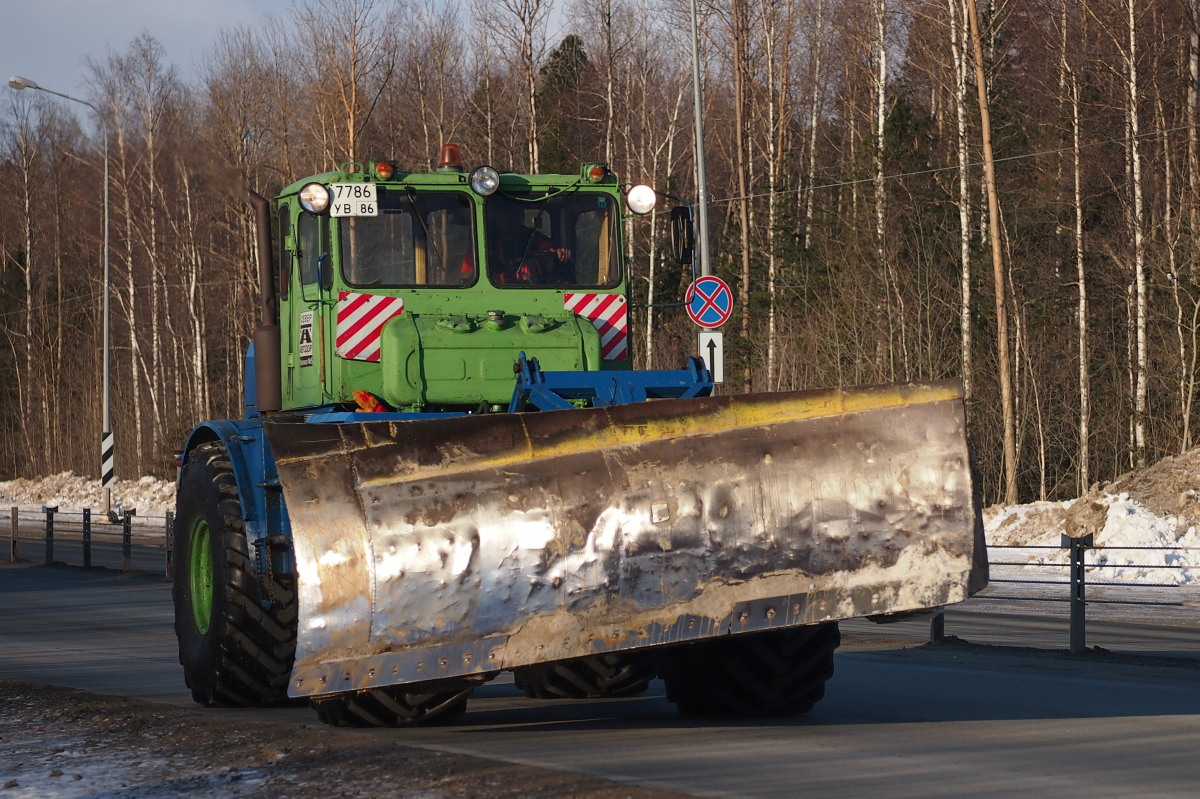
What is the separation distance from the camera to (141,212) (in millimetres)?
52938

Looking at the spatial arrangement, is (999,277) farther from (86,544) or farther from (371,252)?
(371,252)

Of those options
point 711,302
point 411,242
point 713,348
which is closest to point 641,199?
point 411,242

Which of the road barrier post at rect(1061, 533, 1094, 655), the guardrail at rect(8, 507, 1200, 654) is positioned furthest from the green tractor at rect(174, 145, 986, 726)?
the road barrier post at rect(1061, 533, 1094, 655)

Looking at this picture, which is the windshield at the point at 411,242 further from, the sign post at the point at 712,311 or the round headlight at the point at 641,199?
the sign post at the point at 712,311

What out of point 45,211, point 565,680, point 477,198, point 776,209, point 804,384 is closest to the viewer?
point 565,680

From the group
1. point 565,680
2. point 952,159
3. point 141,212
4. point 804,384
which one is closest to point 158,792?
point 565,680

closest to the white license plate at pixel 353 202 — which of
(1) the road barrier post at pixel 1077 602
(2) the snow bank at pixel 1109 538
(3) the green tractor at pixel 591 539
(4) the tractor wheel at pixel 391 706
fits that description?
(3) the green tractor at pixel 591 539

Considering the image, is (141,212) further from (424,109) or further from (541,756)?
(541,756)

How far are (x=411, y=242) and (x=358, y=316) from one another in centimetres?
58

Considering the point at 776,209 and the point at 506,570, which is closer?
the point at 506,570

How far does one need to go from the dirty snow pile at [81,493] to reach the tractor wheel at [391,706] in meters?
33.8

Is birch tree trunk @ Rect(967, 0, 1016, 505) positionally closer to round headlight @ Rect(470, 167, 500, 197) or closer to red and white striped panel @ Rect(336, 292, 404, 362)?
round headlight @ Rect(470, 167, 500, 197)

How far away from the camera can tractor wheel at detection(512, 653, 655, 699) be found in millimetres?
9148

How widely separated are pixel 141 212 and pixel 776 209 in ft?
76.9
